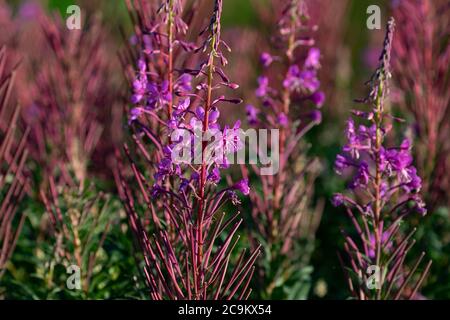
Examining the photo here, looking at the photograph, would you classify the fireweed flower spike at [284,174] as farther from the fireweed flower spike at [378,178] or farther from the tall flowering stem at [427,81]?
the tall flowering stem at [427,81]

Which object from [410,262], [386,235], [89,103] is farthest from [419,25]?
[89,103]

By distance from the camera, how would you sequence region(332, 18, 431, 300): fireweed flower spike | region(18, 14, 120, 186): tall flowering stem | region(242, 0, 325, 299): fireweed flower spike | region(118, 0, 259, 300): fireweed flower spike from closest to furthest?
region(118, 0, 259, 300): fireweed flower spike
region(332, 18, 431, 300): fireweed flower spike
region(242, 0, 325, 299): fireweed flower spike
region(18, 14, 120, 186): tall flowering stem

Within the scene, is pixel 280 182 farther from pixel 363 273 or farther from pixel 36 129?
pixel 36 129

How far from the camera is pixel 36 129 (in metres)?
3.25

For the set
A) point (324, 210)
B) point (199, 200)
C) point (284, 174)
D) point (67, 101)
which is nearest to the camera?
point (199, 200)

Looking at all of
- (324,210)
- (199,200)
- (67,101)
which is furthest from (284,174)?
(67,101)

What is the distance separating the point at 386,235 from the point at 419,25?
5.52ft

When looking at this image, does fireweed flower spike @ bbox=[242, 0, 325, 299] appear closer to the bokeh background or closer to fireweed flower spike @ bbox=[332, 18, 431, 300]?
the bokeh background

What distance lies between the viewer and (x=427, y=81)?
10.5 ft

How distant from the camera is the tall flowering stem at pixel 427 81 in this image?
317 centimetres

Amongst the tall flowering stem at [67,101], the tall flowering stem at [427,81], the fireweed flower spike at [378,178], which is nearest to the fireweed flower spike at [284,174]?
the fireweed flower spike at [378,178]

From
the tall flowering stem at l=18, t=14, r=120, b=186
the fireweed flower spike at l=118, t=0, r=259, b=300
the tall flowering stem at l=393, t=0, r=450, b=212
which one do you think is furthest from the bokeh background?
the fireweed flower spike at l=118, t=0, r=259, b=300

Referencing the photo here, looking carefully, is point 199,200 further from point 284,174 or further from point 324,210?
point 324,210

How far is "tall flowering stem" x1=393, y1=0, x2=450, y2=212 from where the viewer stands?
3174mm
